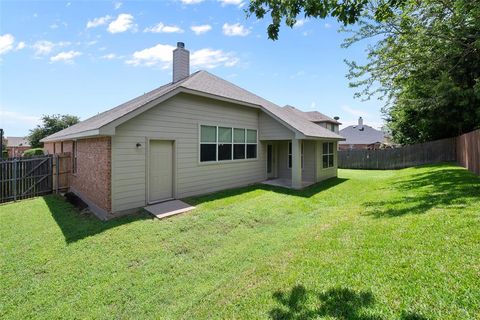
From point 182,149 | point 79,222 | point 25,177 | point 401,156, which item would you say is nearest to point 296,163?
point 182,149

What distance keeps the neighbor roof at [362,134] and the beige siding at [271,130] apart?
113 ft

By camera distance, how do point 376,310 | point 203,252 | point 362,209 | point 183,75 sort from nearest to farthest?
1. point 376,310
2. point 203,252
3. point 362,209
4. point 183,75

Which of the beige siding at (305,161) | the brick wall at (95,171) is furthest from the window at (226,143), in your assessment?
the brick wall at (95,171)

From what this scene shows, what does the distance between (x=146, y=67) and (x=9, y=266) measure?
36.1 feet

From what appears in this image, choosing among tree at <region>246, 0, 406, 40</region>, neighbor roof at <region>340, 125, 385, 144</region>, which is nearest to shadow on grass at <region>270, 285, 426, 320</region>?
tree at <region>246, 0, 406, 40</region>

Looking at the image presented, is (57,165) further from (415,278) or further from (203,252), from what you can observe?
(415,278)

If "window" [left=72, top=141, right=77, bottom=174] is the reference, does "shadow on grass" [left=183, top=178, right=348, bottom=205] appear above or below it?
below

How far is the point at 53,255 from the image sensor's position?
225 inches

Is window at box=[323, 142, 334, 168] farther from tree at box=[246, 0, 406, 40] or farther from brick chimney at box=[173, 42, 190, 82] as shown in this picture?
tree at box=[246, 0, 406, 40]

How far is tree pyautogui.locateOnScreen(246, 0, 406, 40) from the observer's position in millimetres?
4865

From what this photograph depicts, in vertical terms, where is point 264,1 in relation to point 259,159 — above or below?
above

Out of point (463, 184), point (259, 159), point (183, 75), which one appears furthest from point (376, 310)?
point (183, 75)

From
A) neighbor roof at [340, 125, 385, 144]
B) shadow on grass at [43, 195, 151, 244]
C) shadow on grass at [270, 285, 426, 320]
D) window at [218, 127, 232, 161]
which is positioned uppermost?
neighbor roof at [340, 125, 385, 144]


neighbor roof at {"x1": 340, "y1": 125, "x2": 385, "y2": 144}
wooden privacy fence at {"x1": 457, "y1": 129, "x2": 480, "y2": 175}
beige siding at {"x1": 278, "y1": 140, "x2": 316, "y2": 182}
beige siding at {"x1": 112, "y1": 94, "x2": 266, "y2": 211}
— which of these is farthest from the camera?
neighbor roof at {"x1": 340, "y1": 125, "x2": 385, "y2": 144}
